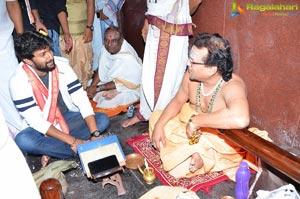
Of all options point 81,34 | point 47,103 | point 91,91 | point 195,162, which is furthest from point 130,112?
point 81,34

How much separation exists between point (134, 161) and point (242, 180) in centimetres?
113

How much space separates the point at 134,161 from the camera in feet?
10.3

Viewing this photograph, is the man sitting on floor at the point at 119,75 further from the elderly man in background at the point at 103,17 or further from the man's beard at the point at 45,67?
the man's beard at the point at 45,67

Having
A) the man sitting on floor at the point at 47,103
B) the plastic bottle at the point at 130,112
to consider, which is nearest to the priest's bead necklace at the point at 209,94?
the man sitting on floor at the point at 47,103

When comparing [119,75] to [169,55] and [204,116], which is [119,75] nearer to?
[169,55]

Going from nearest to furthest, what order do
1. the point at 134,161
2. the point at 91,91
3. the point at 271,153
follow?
the point at 271,153
the point at 134,161
the point at 91,91

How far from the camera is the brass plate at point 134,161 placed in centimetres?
311

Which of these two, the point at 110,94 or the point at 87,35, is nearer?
the point at 110,94

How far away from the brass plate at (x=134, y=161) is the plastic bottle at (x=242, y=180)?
1.01 meters

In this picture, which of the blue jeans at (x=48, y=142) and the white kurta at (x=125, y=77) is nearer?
the blue jeans at (x=48, y=142)

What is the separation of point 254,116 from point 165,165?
1127 millimetres

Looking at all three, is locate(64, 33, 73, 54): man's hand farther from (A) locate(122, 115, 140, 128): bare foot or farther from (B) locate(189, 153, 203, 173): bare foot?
(B) locate(189, 153, 203, 173): bare foot

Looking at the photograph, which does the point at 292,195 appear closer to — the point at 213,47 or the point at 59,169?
the point at 213,47

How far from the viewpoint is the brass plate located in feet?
10.2
